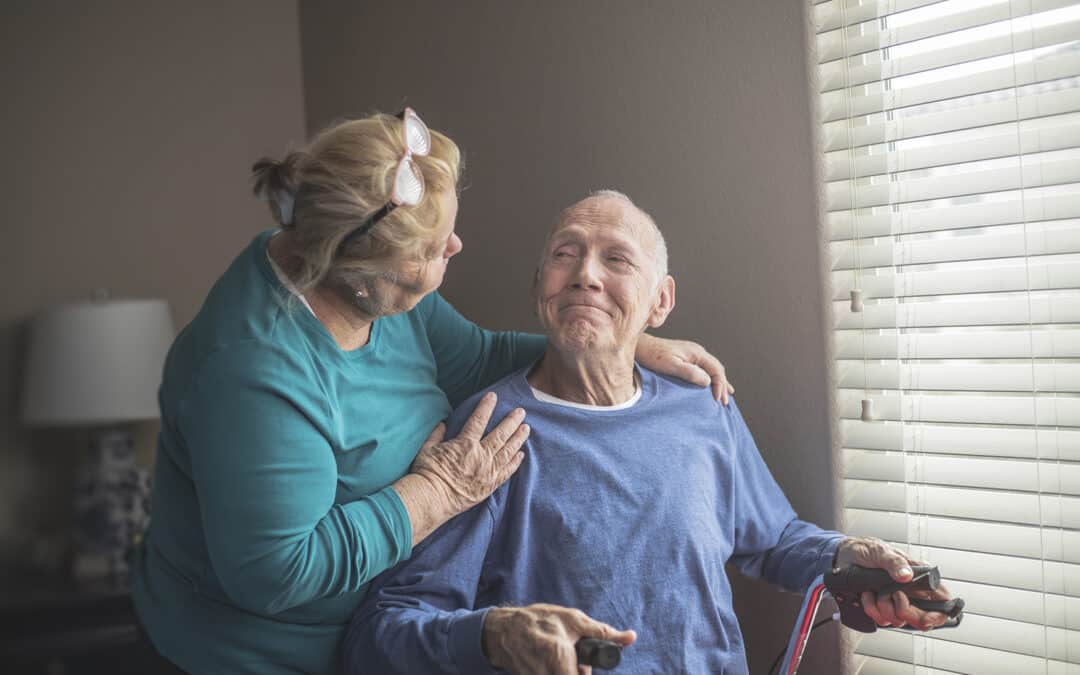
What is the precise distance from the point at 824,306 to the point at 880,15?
545 millimetres

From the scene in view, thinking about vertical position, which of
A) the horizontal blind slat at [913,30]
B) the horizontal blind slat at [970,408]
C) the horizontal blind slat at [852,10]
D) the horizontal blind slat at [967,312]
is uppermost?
the horizontal blind slat at [852,10]

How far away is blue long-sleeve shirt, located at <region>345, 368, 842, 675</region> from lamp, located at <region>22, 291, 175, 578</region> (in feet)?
4.82

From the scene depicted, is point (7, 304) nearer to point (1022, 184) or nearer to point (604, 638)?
point (604, 638)

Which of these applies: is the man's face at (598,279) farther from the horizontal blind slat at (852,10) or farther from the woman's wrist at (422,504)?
the horizontal blind slat at (852,10)

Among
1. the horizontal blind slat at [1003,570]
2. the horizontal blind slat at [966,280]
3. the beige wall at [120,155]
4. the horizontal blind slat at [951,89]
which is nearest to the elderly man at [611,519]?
the horizontal blind slat at [1003,570]

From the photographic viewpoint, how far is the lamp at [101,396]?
259cm

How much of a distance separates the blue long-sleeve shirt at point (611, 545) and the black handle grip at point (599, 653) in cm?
28

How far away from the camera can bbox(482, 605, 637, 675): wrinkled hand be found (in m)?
1.15

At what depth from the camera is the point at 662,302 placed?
174 centimetres

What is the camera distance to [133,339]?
2.65 meters

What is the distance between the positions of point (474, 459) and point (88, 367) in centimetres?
164

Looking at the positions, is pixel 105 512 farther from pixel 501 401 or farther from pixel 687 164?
pixel 687 164

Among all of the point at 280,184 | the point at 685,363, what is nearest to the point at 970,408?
the point at 685,363

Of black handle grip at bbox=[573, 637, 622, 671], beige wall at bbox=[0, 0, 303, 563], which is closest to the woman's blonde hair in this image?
black handle grip at bbox=[573, 637, 622, 671]
